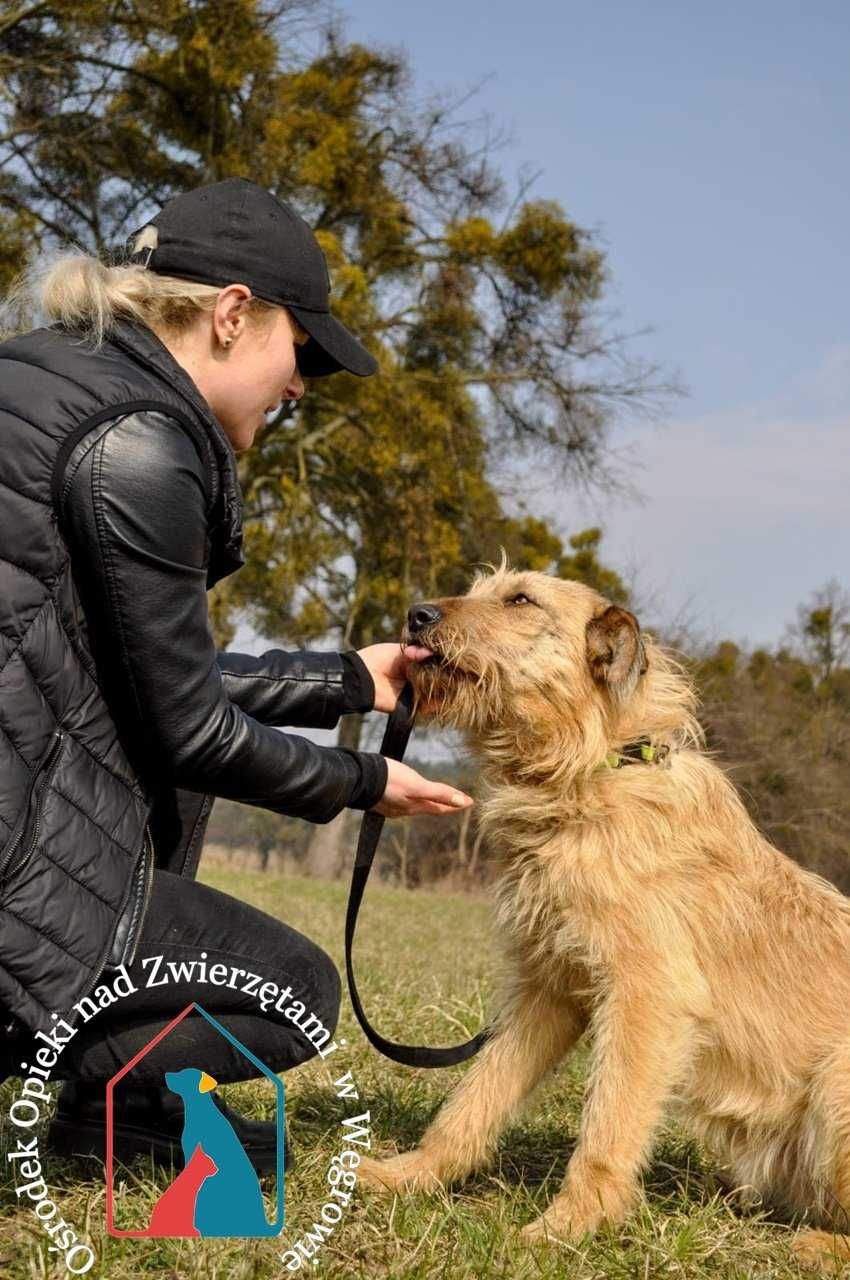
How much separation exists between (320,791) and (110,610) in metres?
0.73

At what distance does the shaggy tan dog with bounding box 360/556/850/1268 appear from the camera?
3.24 metres

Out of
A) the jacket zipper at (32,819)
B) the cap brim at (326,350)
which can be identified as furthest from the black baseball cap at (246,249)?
the jacket zipper at (32,819)

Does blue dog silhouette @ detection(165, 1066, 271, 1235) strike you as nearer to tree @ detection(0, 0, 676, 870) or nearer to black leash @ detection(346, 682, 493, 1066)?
black leash @ detection(346, 682, 493, 1066)

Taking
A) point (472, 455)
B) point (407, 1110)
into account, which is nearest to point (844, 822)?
point (472, 455)

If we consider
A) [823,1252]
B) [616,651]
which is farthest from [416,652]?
[823,1252]

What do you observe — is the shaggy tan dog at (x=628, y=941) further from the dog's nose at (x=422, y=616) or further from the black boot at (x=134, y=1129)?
the black boot at (x=134, y=1129)

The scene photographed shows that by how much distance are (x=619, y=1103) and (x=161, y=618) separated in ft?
5.96

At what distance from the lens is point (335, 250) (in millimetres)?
17875

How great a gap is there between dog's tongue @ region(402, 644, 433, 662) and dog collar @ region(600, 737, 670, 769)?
0.69 m

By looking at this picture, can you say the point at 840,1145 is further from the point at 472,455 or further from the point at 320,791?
the point at 472,455

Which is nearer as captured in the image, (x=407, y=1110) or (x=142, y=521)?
(x=142, y=521)

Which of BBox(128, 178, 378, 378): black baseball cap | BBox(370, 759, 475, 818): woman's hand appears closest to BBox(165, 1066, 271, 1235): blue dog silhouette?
BBox(370, 759, 475, 818): woman's hand

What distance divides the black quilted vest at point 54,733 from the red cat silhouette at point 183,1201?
584mm

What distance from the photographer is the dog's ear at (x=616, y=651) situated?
370 cm
